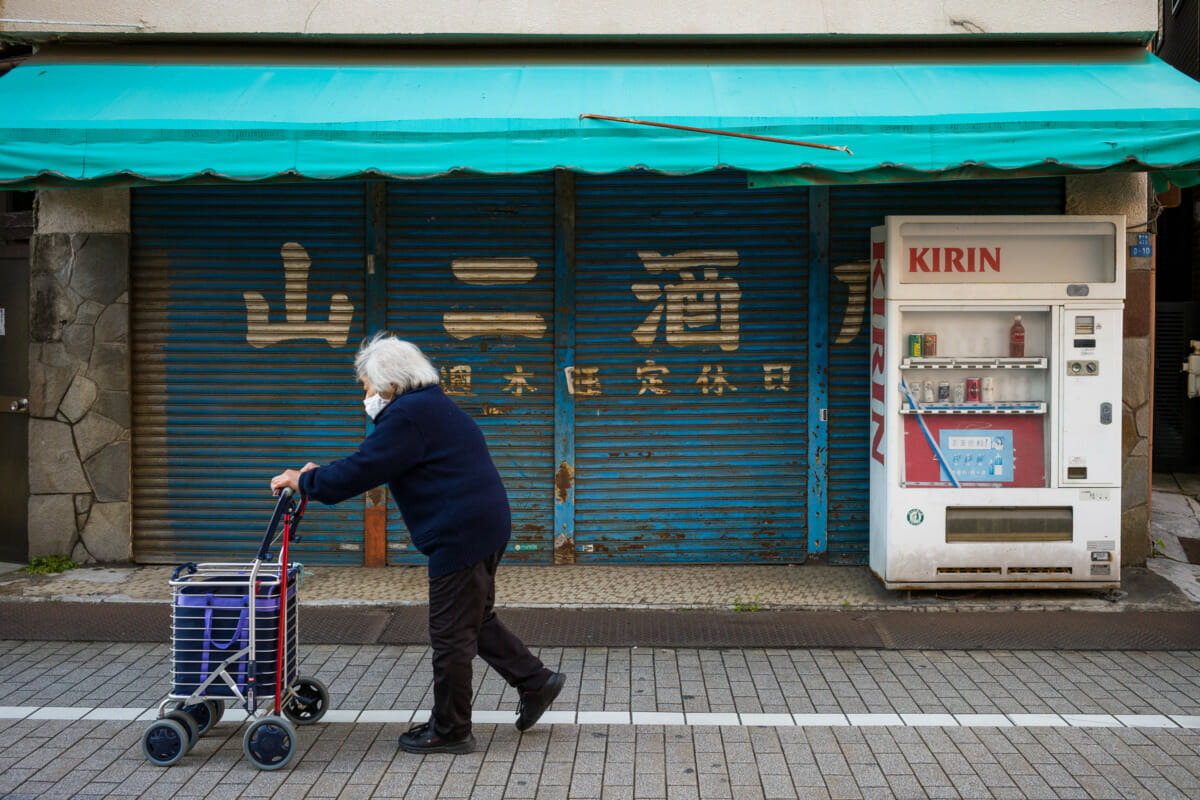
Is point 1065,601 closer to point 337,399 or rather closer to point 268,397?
point 337,399

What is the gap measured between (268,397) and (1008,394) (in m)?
5.43

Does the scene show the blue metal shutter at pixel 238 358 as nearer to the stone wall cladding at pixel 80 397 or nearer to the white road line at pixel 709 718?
the stone wall cladding at pixel 80 397

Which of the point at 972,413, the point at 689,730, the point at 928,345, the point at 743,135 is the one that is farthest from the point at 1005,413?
the point at 689,730

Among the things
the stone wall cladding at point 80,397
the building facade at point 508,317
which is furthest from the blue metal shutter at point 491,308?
the stone wall cladding at point 80,397

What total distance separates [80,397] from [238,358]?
1.23 m

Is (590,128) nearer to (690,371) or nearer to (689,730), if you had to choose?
(690,371)

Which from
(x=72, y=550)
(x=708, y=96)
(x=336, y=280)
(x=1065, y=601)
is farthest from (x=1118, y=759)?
(x=72, y=550)

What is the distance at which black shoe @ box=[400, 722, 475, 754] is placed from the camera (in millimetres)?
4688

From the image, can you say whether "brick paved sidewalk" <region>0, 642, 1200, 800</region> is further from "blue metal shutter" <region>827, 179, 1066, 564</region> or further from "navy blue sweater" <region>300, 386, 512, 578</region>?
"blue metal shutter" <region>827, 179, 1066, 564</region>

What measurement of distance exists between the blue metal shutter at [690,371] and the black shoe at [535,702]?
3220 millimetres

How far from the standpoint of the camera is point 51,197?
809cm

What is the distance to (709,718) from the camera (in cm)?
516

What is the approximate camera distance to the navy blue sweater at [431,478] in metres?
4.55

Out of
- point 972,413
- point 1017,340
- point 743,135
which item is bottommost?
point 972,413
